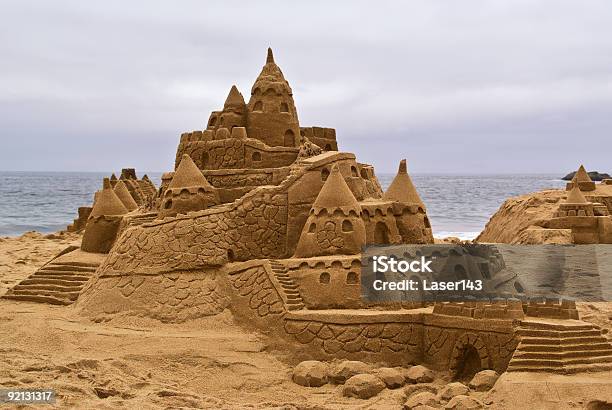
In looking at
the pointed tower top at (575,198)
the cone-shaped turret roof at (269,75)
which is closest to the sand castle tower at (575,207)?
the pointed tower top at (575,198)

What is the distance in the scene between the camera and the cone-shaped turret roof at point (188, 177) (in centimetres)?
1780

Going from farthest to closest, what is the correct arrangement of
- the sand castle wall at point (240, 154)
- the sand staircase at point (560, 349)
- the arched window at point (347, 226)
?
the sand castle wall at point (240, 154) → the arched window at point (347, 226) → the sand staircase at point (560, 349)

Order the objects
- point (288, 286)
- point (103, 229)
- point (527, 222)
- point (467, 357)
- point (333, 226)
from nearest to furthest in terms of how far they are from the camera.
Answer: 1. point (467, 357)
2. point (288, 286)
3. point (333, 226)
4. point (103, 229)
5. point (527, 222)

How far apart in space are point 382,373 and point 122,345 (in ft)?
16.8

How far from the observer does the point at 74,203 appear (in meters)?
73.8

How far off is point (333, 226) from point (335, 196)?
0.68 m

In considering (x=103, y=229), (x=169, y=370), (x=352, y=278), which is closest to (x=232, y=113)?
(x=103, y=229)

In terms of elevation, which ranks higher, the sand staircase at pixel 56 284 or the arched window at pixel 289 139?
the arched window at pixel 289 139

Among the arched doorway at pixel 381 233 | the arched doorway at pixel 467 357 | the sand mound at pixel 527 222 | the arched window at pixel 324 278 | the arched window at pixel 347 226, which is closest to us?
the arched doorway at pixel 467 357

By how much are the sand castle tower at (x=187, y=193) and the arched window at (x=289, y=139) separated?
3039 millimetres

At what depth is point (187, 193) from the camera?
1764 centimetres

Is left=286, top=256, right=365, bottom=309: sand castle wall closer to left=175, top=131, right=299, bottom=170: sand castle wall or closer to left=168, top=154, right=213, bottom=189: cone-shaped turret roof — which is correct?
left=168, top=154, right=213, bottom=189: cone-shaped turret roof

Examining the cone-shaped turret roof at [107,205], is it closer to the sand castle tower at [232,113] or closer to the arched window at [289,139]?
the sand castle tower at [232,113]

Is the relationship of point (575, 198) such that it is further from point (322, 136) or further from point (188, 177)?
point (188, 177)
